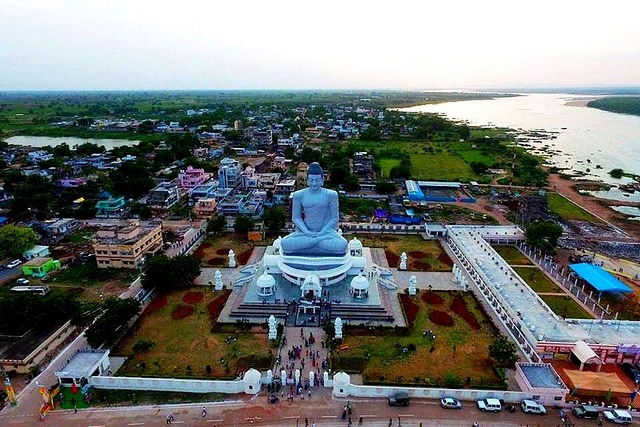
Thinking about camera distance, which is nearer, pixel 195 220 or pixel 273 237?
pixel 273 237

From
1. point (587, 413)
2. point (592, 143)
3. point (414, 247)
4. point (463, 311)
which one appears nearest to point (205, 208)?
point (414, 247)

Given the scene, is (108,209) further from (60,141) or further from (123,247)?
(60,141)

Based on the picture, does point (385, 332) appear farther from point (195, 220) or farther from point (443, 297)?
point (195, 220)

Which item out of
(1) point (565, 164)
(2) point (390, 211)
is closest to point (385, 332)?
(2) point (390, 211)

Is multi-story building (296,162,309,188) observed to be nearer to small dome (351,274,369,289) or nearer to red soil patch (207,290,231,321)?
red soil patch (207,290,231,321)

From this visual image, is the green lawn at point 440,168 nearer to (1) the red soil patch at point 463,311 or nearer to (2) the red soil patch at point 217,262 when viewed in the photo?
(1) the red soil patch at point 463,311

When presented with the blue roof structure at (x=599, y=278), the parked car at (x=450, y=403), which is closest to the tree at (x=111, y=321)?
the parked car at (x=450, y=403)
